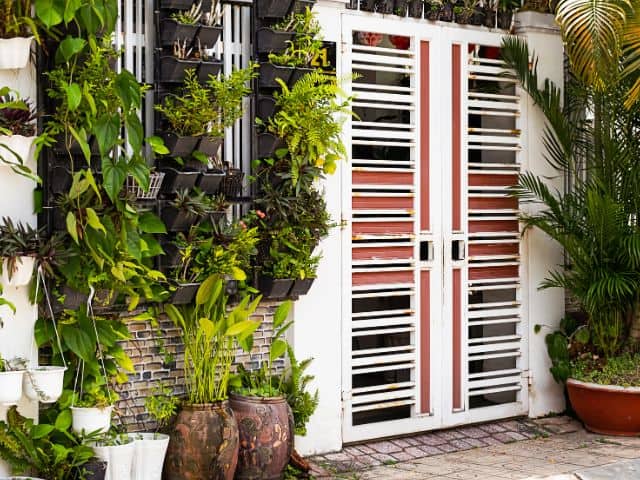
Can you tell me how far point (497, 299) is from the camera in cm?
746

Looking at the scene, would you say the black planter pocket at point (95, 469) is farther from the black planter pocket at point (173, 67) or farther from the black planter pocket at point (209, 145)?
the black planter pocket at point (173, 67)

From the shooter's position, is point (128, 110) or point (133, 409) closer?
point (128, 110)

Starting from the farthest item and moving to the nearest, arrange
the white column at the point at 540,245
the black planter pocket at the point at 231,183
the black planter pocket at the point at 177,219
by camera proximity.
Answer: the white column at the point at 540,245 → the black planter pocket at the point at 231,183 → the black planter pocket at the point at 177,219

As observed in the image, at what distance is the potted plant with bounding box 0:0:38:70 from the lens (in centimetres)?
480

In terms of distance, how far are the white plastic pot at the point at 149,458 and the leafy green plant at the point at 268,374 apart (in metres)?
0.72

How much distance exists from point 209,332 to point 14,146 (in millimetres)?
1447

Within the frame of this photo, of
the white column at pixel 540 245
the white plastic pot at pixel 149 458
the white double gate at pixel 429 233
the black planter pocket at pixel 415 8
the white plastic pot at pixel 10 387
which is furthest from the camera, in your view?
the white column at pixel 540 245

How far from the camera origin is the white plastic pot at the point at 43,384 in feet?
15.8

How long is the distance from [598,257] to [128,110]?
12.1ft

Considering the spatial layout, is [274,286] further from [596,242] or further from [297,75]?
[596,242]

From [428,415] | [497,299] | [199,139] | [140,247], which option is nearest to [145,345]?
[140,247]

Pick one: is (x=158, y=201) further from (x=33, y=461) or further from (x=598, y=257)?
(x=598, y=257)

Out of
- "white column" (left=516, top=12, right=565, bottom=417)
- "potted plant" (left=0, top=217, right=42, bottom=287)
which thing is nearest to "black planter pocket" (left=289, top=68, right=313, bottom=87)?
"potted plant" (left=0, top=217, right=42, bottom=287)

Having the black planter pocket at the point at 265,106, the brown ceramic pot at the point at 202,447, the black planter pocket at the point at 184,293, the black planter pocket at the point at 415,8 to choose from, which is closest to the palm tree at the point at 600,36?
the black planter pocket at the point at 415,8
